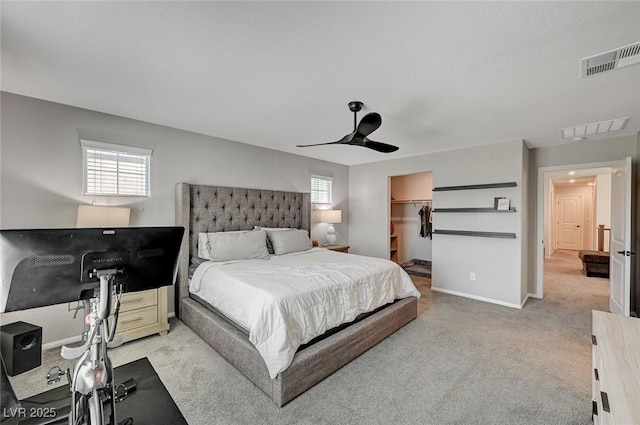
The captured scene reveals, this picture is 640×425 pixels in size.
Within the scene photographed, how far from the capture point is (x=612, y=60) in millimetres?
1872

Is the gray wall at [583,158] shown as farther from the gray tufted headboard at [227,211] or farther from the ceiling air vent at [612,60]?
the gray tufted headboard at [227,211]

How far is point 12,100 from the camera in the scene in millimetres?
2520

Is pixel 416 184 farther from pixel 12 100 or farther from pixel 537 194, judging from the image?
pixel 12 100

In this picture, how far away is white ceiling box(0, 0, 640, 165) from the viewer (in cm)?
150

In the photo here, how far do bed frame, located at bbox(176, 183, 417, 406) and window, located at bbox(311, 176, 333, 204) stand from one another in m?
0.52

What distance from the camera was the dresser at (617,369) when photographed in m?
0.91

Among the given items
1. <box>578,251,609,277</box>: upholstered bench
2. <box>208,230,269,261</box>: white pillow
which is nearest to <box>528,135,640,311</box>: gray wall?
<box>578,251,609,277</box>: upholstered bench

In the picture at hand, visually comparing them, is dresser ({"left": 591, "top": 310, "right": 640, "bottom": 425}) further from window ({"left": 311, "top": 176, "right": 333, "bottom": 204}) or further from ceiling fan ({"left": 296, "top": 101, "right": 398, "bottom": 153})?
window ({"left": 311, "top": 176, "right": 333, "bottom": 204})

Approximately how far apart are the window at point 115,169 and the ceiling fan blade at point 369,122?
101 inches

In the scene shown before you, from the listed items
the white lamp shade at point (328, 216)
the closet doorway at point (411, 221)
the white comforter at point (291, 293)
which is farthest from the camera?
the closet doorway at point (411, 221)

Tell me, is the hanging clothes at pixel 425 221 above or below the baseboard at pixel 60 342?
above

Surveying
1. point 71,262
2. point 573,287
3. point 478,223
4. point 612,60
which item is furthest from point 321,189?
point 573,287

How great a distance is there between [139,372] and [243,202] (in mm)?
2770

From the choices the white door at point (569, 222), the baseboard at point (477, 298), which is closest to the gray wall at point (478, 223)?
the baseboard at point (477, 298)
